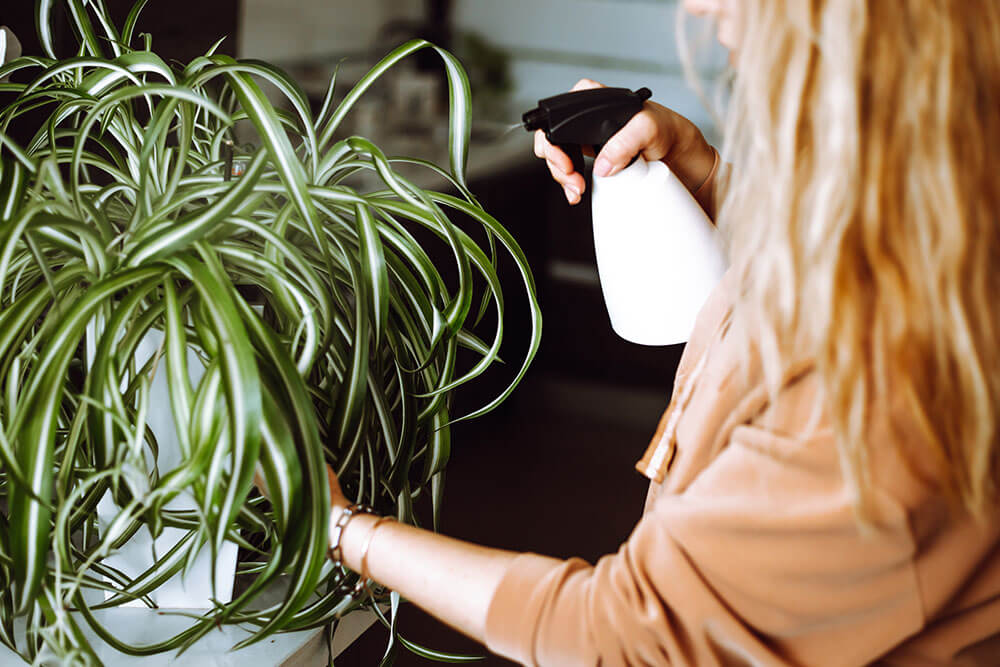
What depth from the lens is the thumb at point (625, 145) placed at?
→ 844 millimetres

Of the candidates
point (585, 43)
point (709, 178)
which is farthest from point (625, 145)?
point (585, 43)

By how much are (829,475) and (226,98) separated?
2.79 feet

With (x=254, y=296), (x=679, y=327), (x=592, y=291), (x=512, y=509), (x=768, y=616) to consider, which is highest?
(x=679, y=327)

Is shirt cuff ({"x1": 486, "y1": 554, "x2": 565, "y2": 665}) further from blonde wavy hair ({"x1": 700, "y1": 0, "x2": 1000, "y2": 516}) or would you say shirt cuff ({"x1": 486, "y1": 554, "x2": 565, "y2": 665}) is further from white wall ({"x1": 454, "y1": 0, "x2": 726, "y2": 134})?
white wall ({"x1": 454, "y1": 0, "x2": 726, "y2": 134})

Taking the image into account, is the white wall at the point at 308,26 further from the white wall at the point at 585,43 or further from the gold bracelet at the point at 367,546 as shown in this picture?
the gold bracelet at the point at 367,546

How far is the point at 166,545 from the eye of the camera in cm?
92

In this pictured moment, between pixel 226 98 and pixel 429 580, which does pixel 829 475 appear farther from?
→ pixel 226 98

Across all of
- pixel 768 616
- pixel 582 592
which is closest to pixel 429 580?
pixel 582 592

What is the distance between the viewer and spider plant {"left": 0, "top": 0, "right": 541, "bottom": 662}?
25.6 inches

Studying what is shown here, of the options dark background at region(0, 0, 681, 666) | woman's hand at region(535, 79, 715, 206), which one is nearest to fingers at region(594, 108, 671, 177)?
woman's hand at region(535, 79, 715, 206)

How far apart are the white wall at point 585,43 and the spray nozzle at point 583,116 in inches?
159

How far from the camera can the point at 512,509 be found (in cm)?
281

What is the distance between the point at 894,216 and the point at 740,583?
272 millimetres

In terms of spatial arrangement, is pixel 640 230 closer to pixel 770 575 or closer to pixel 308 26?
pixel 770 575
